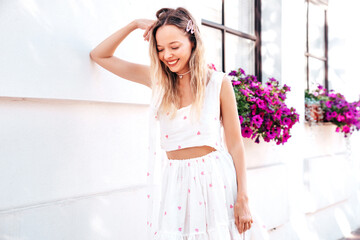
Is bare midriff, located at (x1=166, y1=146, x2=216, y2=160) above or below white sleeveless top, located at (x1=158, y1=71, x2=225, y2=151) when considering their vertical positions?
below

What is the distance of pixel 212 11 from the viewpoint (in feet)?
12.7

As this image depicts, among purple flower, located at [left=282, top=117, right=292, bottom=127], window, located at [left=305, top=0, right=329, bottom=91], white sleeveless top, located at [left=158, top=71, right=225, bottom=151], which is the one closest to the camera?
white sleeveless top, located at [left=158, top=71, right=225, bottom=151]

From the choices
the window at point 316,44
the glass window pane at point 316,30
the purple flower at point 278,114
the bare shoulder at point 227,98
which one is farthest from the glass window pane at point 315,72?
the bare shoulder at point 227,98

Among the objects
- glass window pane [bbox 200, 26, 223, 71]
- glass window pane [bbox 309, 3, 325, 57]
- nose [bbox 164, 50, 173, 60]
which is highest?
glass window pane [bbox 309, 3, 325, 57]

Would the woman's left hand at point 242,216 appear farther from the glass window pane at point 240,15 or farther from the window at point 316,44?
the window at point 316,44

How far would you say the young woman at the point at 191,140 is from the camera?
1.97 meters

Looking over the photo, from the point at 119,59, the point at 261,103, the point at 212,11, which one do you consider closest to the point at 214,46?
the point at 212,11

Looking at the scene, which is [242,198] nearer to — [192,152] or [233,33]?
[192,152]

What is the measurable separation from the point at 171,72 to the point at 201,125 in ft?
1.12

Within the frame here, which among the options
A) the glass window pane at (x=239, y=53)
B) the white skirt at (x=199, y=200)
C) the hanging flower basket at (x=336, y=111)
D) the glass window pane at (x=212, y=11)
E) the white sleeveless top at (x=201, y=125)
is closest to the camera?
the white skirt at (x=199, y=200)

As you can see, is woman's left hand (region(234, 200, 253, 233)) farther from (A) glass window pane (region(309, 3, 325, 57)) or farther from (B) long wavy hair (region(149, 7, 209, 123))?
(A) glass window pane (region(309, 3, 325, 57))

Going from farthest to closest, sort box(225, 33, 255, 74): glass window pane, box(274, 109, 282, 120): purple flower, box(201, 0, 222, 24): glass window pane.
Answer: box(225, 33, 255, 74): glass window pane
box(201, 0, 222, 24): glass window pane
box(274, 109, 282, 120): purple flower

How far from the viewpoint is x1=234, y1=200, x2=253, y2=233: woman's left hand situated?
1.97m

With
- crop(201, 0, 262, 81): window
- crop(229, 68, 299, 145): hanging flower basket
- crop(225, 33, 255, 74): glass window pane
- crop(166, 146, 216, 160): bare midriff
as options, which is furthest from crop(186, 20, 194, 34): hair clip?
crop(225, 33, 255, 74): glass window pane
